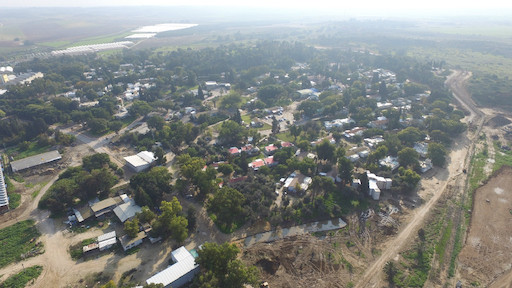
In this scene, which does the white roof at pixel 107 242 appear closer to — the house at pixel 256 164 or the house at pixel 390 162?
the house at pixel 256 164

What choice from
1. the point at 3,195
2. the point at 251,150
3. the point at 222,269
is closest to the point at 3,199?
the point at 3,195

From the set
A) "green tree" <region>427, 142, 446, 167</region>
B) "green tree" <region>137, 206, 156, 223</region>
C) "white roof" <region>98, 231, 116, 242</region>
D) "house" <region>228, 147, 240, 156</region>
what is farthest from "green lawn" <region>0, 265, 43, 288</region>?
"green tree" <region>427, 142, 446, 167</region>

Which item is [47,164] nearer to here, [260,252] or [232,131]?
[232,131]

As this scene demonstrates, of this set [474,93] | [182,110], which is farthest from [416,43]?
[182,110]

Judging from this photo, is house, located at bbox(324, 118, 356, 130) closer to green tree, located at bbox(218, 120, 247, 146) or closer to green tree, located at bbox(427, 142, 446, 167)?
green tree, located at bbox(427, 142, 446, 167)

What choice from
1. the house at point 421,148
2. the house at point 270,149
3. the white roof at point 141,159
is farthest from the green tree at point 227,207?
the house at point 421,148

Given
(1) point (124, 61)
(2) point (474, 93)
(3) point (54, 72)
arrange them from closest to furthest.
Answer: (2) point (474, 93) → (3) point (54, 72) → (1) point (124, 61)

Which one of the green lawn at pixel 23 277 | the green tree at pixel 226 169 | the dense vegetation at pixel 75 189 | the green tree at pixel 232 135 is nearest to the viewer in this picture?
the green lawn at pixel 23 277
